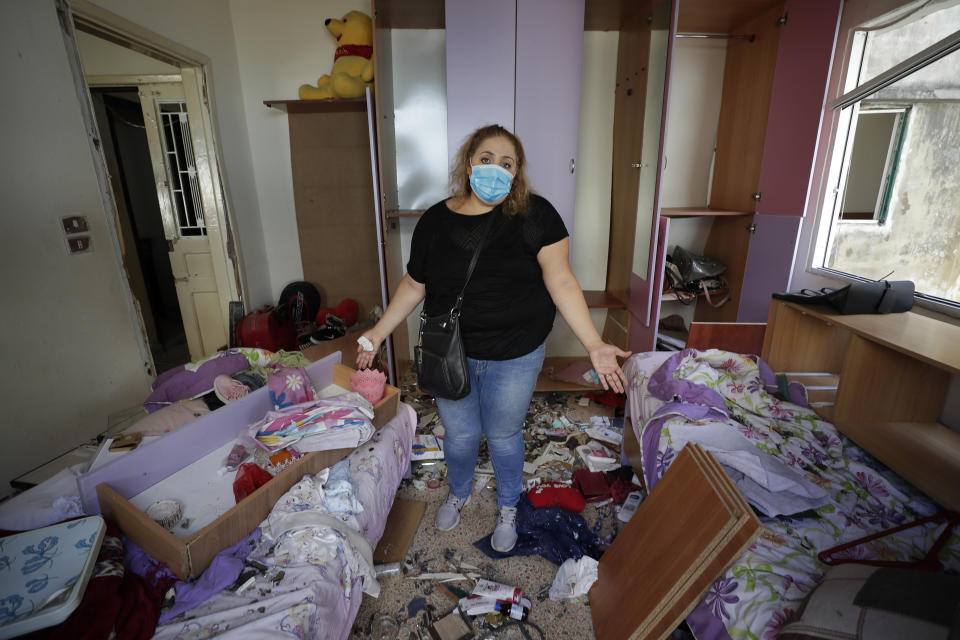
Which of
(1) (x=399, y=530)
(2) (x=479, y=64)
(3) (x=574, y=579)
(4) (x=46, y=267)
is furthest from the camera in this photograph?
(2) (x=479, y=64)

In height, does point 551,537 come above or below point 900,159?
below

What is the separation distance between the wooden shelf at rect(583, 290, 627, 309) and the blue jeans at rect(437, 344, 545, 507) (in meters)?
1.38

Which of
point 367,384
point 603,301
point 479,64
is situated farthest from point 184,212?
point 603,301

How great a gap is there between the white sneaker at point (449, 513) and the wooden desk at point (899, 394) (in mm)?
1497

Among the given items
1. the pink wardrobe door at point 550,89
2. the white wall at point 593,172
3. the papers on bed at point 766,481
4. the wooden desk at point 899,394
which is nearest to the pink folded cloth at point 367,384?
the papers on bed at point 766,481

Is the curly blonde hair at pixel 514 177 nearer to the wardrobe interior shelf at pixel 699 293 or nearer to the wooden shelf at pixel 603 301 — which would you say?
the wooden shelf at pixel 603 301

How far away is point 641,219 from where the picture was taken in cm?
262

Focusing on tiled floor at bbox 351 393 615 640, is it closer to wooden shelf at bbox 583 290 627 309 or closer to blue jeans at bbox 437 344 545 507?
blue jeans at bbox 437 344 545 507

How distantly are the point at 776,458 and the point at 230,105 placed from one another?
3868 mm

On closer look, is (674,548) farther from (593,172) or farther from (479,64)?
(593,172)

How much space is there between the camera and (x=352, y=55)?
3027 mm

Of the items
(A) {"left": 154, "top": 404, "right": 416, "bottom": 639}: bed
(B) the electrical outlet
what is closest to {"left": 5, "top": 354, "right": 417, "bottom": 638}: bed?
(A) {"left": 154, "top": 404, "right": 416, "bottom": 639}: bed

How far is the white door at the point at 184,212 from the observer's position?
3070 millimetres

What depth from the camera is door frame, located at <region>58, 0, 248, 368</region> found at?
2188 mm
